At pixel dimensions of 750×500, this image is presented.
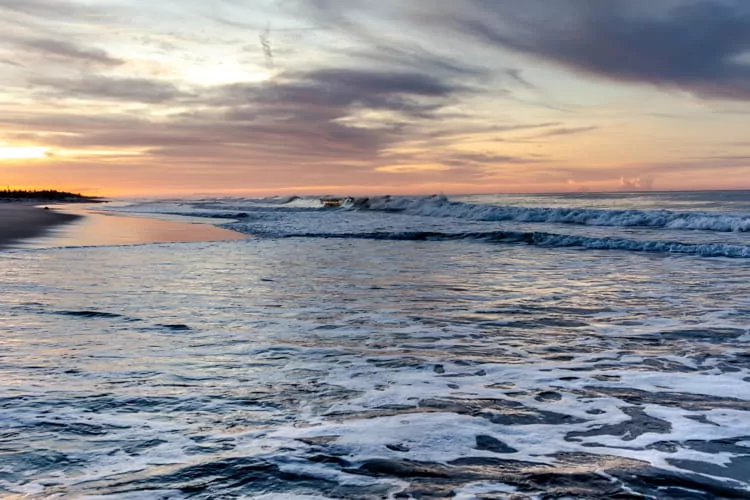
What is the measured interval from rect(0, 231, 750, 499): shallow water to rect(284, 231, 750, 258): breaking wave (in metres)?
7.55

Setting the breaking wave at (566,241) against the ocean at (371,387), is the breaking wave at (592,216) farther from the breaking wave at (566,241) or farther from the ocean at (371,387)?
the ocean at (371,387)

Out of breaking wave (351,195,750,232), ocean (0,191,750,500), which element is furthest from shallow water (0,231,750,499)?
breaking wave (351,195,750,232)

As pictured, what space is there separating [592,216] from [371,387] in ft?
94.4

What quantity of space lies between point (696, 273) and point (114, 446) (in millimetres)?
12856

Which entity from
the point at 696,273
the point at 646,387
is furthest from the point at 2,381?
the point at 696,273

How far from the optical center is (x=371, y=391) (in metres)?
5.10

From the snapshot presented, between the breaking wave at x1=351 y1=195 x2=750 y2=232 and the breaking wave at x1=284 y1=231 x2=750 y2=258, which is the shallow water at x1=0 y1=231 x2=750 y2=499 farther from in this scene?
the breaking wave at x1=351 y1=195 x2=750 y2=232

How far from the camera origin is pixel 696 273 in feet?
43.2

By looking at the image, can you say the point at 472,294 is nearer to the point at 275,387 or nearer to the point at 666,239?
the point at 275,387

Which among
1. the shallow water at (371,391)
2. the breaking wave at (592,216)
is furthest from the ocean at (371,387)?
the breaking wave at (592,216)

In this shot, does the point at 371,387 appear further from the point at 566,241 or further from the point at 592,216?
the point at 592,216

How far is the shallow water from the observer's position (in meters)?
3.47

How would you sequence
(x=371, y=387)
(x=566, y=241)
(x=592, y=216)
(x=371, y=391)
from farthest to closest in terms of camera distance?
1. (x=592, y=216)
2. (x=566, y=241)
3. (x=371, y=387)
4. (x=371, y=391)

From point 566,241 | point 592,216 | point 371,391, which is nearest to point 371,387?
point 371,391
